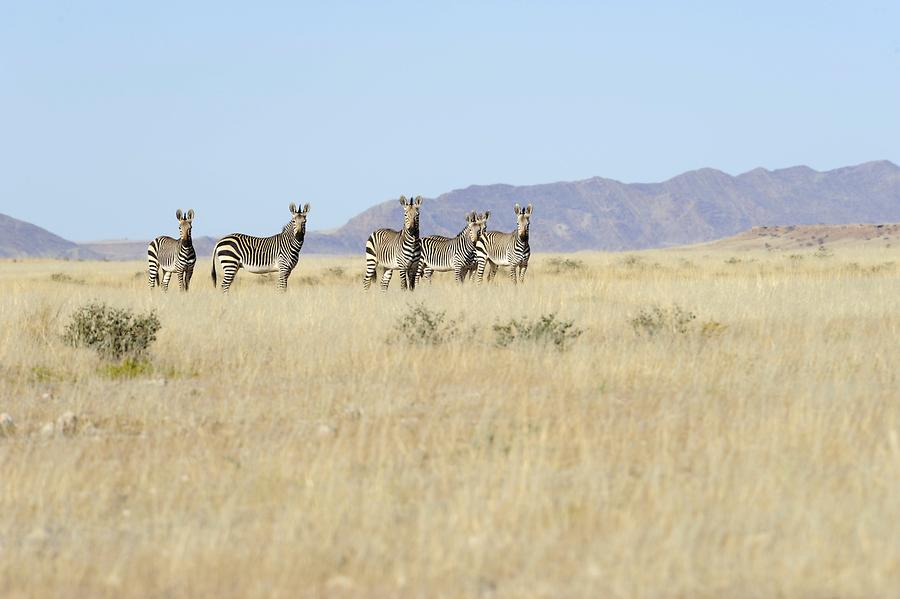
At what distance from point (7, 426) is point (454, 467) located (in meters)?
3.79

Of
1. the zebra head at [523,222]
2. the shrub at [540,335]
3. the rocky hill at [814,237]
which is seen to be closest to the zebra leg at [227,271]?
the zebra head at [523,222]

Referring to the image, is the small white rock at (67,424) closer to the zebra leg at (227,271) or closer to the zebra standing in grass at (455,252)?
the zebra leg at (227,271)

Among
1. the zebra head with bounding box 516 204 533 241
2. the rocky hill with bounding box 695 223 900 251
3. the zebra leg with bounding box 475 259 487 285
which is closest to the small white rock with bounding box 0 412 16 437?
the zebra head with bounding box 516 204 533 241

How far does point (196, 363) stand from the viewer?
40.2 feet

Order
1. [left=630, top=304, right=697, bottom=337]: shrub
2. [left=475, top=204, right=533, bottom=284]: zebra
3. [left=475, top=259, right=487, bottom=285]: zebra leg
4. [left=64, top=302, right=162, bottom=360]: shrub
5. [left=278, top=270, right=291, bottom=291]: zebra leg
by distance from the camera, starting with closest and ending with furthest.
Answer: [left=64, top=302, right=162, bottom=360]: shrub < [left=630, top=304, right=697, bottom=337]: shrub < [left=278, top=270, right=291, bottom=291]: zebra leg < [left=475, top=204, right=533, bottom=284]: zebra < [left=475, top=259, right=487, bottom=285]: zebra leg

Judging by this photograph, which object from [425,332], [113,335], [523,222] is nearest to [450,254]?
[523,222]

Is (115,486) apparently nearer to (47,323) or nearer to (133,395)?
(133,395)

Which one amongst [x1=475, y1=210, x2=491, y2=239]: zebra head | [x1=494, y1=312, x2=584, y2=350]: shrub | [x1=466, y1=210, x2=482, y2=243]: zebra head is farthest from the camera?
[x1=475, y1=210, x2=491, y2=239]: zebra head

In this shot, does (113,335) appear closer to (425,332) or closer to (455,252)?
(425,332)

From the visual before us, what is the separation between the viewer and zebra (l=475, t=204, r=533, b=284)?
26.3m

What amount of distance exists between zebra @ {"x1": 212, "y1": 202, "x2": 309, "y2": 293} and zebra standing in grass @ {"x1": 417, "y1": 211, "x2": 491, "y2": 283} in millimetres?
3863

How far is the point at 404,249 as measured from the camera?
24094 mm

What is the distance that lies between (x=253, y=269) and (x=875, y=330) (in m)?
14.5

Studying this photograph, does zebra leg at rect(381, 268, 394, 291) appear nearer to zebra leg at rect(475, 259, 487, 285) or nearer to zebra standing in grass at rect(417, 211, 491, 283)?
zebra standing in grass at rect(417, 211, 491, 283)
